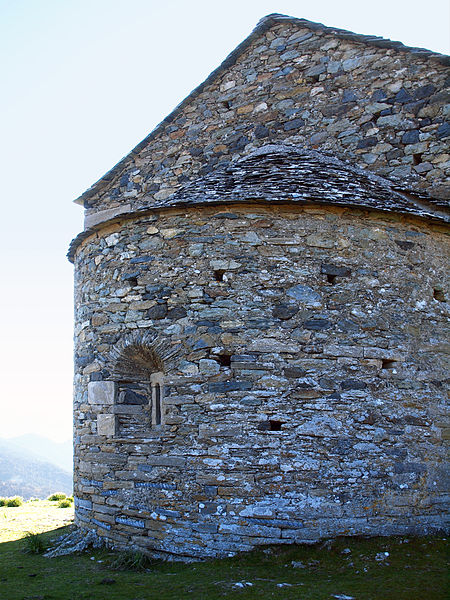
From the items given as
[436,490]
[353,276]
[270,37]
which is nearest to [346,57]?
[270,37]

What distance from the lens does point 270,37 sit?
10.1 m

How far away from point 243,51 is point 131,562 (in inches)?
321

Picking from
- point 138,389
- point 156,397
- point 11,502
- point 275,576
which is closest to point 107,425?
point 138,389

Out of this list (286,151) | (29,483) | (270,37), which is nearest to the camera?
(286,151)

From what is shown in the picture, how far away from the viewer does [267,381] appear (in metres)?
6.72

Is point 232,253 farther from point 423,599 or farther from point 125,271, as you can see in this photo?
point 423,599

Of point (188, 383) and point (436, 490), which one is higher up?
point (188, 383)

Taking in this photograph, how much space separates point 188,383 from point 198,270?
53.5 inches

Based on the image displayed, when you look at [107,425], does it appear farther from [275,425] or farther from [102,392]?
[275,425]

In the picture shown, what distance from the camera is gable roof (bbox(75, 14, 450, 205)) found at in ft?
29.8

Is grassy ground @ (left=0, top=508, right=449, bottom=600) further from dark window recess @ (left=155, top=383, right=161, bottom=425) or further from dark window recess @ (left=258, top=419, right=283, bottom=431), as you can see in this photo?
dark window recess @ (left=155, top=383, right=161, bottom=425)

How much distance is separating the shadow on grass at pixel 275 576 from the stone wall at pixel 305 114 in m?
4.95

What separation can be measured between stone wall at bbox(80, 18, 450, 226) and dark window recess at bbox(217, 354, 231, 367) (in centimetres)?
369

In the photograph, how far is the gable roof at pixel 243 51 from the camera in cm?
909
